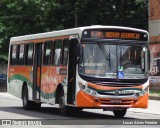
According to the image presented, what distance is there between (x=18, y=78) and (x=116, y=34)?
720cm

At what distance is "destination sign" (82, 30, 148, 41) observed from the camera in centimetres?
1773

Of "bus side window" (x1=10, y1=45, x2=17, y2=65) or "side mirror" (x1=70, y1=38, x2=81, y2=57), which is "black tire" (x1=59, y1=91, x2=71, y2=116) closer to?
"side mirror" (x1=70, y1=38, x2=81, y2=57)

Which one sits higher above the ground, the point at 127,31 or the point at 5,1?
the point at 5,1

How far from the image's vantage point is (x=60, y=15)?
45.1 meters

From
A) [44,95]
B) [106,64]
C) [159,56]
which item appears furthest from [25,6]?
[106,64]

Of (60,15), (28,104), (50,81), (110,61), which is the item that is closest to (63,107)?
(50,81)

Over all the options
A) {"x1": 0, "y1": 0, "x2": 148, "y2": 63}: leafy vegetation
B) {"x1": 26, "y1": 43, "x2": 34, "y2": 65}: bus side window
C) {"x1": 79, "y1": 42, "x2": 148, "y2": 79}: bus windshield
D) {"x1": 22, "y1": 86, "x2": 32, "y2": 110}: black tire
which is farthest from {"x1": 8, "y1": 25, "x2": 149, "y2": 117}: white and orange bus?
{"x1": 0, "y1": 0, "x2": 148, "y2": 63}: leafy vegetation

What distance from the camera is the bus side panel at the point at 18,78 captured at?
→ 22.1 meters

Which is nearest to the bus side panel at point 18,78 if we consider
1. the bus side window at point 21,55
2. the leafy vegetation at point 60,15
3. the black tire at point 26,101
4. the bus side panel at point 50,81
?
the bus side window at point 21,55

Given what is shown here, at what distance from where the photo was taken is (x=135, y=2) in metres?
46.4

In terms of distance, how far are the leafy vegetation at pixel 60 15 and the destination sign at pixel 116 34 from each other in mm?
23931

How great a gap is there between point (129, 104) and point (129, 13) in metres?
30.1

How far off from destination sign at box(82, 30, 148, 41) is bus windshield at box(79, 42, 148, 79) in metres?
0.25

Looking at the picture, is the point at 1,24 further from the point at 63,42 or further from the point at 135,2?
the point at 63,42
